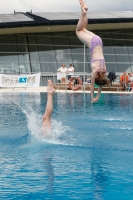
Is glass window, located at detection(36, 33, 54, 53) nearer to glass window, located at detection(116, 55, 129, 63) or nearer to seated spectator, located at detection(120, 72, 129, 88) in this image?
glass window, located at detection(116, 55, 129, 63)

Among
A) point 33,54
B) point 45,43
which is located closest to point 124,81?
point 33,54

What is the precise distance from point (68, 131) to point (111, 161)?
3.10 metres

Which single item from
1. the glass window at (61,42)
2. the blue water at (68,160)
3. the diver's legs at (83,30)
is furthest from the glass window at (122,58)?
the diver's legs at (83,30)

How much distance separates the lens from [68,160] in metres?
6.27

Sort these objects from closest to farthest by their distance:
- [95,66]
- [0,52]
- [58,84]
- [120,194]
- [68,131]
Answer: [120,194]
[95,66]
[68,131]
[58,84]
[0,52]

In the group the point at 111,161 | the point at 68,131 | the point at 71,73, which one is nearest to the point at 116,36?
the point at 71,73

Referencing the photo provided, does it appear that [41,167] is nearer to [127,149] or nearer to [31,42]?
[127,149]

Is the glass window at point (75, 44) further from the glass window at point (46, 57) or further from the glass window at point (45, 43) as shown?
the glass window at point (46, 57)

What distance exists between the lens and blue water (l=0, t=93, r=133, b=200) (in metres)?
4.80

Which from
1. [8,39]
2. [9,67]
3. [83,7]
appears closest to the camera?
[83,7]

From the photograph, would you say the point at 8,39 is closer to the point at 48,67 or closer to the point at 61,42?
the point at 48,67

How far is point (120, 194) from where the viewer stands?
4.69m

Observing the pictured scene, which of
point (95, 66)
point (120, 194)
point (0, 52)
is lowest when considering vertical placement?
point (120, 194)

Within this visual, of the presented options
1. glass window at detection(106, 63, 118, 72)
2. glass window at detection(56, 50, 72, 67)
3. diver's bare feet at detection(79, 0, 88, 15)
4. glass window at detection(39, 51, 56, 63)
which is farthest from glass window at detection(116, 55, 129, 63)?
diver's bare feet at detection(79, 0, 88, 15)
